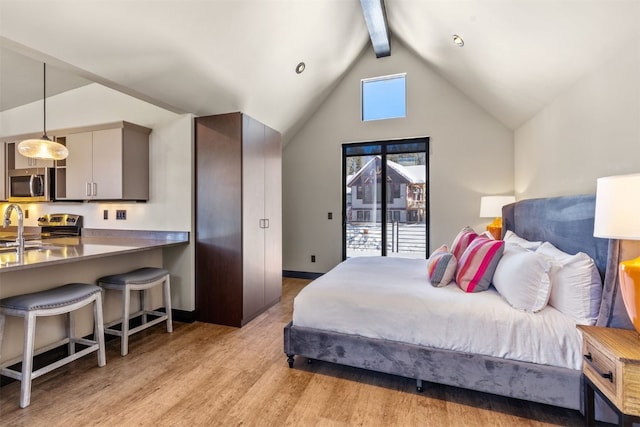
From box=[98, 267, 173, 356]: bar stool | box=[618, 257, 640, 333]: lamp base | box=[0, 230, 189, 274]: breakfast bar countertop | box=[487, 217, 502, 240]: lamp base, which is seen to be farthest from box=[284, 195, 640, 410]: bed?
box=[0, 230, 189, 274]: breakfast bar countertop

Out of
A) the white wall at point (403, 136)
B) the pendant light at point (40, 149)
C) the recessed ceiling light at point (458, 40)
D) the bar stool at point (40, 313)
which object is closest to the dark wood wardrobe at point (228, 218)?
the bar stool at point (40, 313)

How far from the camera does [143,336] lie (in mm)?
2826

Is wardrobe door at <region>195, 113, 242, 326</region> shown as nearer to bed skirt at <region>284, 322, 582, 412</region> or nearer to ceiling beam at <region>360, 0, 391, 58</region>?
bed skirt at <region>284, 322, 582, 412</region>

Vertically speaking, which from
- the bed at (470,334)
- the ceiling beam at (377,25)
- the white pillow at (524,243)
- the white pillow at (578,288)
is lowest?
the bed at (470,334)

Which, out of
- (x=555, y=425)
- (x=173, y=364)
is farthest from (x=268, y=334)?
(x=555, y=425)

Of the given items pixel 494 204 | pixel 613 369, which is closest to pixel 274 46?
pixel 494 204

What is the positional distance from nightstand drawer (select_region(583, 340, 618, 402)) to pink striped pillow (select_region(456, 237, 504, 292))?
2.07 ft

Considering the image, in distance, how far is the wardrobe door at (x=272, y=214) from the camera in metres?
3.52

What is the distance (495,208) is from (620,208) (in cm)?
261

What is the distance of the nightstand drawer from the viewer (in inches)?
49.7

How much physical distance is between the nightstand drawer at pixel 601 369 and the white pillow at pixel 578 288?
196 mm

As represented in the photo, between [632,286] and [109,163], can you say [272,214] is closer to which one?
[109,163]

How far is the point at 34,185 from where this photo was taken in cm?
357

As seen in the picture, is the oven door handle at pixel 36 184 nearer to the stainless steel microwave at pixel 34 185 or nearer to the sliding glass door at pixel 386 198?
the stainless steel microwave at pixel 34 185
